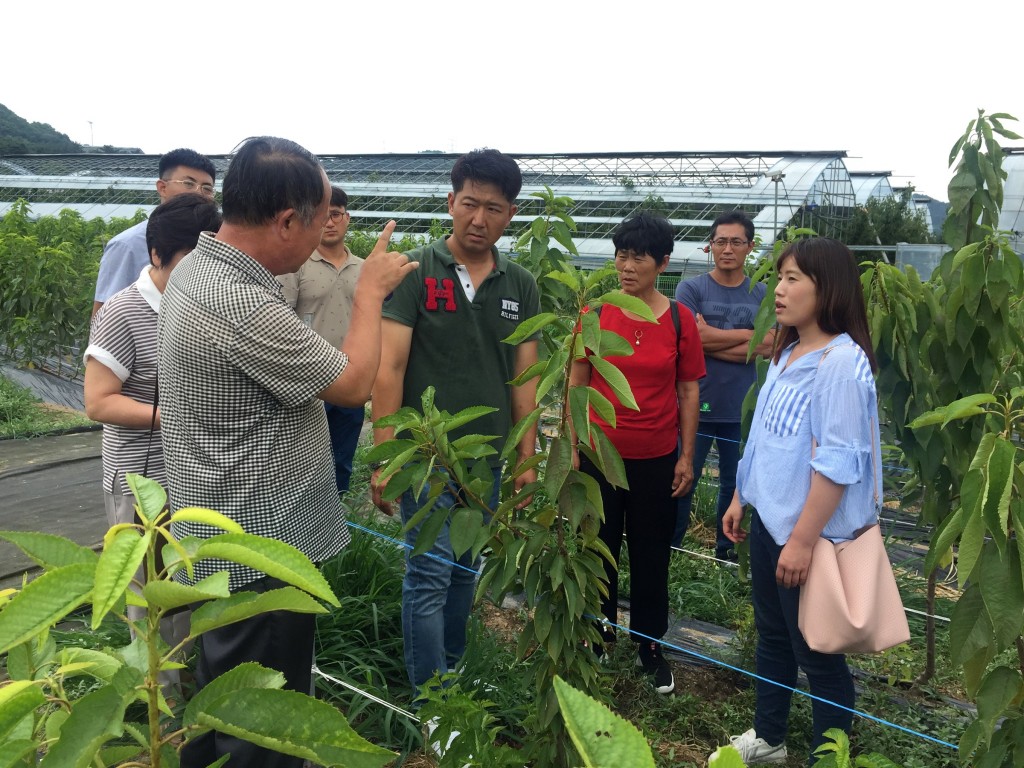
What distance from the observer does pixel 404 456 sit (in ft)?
5.26

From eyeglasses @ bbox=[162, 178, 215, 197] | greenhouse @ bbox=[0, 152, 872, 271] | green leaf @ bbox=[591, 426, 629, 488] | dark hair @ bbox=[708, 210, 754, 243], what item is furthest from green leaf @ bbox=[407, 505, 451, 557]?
greenhouse @ bbox=[0, 152, 872, 271]

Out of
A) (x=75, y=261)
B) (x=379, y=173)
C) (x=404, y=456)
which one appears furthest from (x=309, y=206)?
(x=379, y=173)

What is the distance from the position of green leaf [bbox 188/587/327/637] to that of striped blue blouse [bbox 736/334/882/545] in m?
1.57

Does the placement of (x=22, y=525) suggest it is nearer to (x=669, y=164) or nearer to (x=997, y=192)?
(x=997, y=192)

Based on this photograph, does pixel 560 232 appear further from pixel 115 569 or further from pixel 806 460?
pixel 115 569

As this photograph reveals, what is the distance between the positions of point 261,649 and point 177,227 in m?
1.22

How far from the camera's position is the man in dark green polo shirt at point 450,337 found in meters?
2.29

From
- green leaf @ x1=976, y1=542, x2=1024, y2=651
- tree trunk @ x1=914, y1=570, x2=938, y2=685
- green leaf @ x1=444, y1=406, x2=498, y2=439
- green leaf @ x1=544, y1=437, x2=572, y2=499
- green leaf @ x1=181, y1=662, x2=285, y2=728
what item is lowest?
tree trunk @ x1=914, y1=570, x2=938, y2=685

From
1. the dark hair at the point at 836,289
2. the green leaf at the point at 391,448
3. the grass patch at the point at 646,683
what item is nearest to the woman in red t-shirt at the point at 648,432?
the grass patch at the point at 646,683

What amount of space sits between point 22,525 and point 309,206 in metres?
3.20

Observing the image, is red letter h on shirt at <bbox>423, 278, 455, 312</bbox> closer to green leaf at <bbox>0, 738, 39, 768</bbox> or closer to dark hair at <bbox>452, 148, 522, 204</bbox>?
dark hair at <bbox>452, 148, 522, 204</bbox>

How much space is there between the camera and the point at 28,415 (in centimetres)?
613

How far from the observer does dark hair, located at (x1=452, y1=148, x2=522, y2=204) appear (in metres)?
2.30

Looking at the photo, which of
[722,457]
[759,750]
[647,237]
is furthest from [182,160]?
[759,750]
